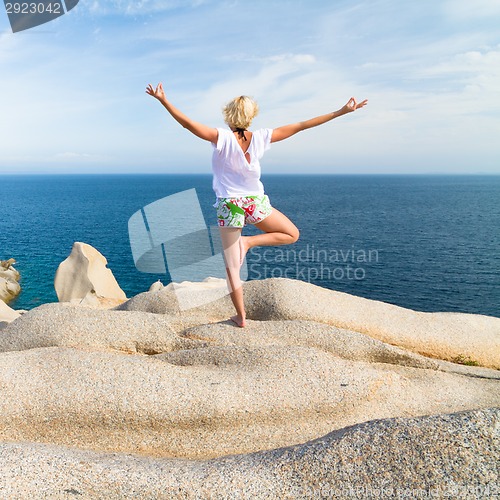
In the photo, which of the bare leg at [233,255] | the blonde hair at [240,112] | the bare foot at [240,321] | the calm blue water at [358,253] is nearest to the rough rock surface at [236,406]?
the bare foot at [240,321]

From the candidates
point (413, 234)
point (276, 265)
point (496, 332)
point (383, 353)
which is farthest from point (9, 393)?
point (413, 234)

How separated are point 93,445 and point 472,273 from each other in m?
50.0

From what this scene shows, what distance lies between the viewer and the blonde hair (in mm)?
7078

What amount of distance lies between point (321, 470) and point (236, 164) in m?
4.58

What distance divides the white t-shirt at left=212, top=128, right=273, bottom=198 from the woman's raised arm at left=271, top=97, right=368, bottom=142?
136 millimetres

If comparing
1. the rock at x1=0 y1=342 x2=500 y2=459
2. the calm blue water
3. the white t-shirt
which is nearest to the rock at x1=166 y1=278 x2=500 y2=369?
the rock at x1=0 y1=342 x2=500 y2=459

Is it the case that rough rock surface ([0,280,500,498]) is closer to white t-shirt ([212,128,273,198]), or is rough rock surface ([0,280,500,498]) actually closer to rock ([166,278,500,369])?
rock ([166,278,500,369])

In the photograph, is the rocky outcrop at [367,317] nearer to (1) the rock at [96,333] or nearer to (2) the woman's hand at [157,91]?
(1) the rock at [96,333]

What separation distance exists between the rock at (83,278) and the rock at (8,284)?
16687 millimetres

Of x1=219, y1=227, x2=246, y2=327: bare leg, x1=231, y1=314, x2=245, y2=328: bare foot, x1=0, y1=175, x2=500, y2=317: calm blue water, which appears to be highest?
x1=219, y1=227, x2=246, y2=327: bare leg

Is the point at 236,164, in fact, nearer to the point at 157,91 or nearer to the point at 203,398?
the point at 157,91

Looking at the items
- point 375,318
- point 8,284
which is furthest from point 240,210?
point 8,284

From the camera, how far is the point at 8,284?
4350 cm

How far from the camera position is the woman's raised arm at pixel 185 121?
20.2ft
